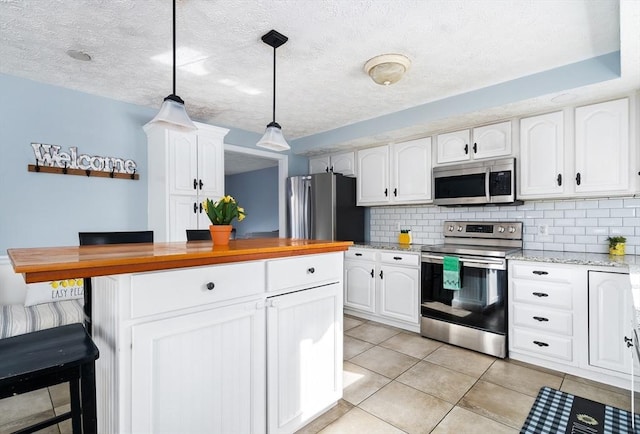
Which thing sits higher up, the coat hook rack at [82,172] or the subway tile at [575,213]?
the coat hook rack at [82,172]

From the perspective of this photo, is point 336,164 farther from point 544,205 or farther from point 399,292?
point 544,205

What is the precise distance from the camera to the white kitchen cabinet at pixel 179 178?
10.6ft

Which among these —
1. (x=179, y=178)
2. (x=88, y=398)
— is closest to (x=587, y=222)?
(x=88, y=398)

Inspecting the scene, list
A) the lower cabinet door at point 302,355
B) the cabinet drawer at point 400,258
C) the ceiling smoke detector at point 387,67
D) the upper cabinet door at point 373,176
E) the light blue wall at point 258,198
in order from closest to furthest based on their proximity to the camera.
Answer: the lower cabinet door at point 302,355, the ceiling smoke detector at point 387,67, the cabinet drawer at point 400,258, the upper cabinet door at point 373,176, the light blue wall at point 258,198

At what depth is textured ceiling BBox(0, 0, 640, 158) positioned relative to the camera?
183cm

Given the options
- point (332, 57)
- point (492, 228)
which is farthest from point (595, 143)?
point (332, 57)

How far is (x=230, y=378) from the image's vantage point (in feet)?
4.77

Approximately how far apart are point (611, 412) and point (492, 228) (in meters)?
1.73

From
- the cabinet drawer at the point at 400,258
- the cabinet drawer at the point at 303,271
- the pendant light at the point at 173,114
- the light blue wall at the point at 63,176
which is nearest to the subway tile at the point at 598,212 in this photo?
the cabinet drawer at the point at 400,258

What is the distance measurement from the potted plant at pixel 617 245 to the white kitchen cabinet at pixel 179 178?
376 cm

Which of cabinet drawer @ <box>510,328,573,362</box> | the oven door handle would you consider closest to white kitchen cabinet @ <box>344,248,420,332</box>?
the oven door handle

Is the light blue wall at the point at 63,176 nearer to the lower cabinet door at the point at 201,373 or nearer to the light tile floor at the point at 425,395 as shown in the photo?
the light tile floor at the point at 425,395

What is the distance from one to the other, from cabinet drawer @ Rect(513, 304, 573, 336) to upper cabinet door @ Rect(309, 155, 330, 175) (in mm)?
2960

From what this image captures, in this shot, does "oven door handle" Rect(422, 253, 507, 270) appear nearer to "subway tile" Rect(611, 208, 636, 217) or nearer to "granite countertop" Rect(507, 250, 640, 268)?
"granite countertop" Rect(507, 250, 640, 268)
